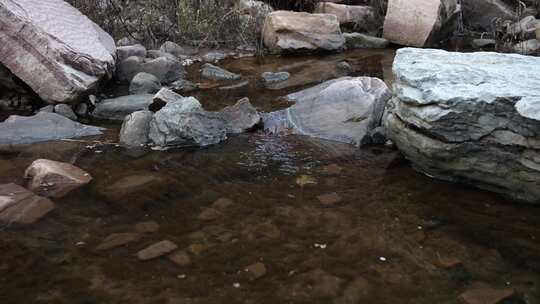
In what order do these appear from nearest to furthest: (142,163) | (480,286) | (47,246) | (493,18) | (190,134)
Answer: (480,286) < (47,246) < (142,163) < (190,134) < (493,18)

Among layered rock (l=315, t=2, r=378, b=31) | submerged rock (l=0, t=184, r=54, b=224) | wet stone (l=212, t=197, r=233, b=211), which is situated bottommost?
wet stone (l=212, t=197, r=233, b=211)

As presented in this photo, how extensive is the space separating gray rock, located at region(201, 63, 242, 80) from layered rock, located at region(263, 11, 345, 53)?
125cm

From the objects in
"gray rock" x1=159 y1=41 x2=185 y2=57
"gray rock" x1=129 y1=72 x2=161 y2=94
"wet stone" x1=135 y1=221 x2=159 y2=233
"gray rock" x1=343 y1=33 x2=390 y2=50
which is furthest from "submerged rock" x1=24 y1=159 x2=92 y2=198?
"gray rock" x1=343 y1=33 x2=390 y2=50

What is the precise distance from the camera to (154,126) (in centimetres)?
425

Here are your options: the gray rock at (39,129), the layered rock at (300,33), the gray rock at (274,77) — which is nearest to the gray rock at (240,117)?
the gray rock at (39,129)

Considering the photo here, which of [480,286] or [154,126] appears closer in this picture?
[480,286]

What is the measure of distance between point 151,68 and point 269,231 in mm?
3430

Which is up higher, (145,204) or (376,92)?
(376,92)

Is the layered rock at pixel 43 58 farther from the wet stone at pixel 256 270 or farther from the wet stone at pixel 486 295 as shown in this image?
the wet stone at pixel 486 295

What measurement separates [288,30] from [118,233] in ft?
16.2

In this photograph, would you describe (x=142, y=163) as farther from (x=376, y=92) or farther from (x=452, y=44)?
(x=452, y=44)

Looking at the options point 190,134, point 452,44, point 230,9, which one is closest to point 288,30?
point 230,9

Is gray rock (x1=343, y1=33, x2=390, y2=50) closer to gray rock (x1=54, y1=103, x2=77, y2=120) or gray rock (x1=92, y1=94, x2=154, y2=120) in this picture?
gray rock (x1=92, y1=94, x2=154, y2=120)

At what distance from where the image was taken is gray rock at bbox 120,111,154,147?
166 inches
